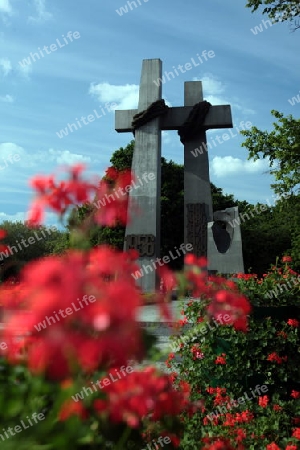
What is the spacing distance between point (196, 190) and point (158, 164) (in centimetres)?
175

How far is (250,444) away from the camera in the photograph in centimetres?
365

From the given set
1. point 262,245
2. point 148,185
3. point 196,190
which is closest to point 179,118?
point 196,190

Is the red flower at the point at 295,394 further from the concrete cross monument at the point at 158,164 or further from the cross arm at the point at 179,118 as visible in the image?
the cross arm at the point at 179,118

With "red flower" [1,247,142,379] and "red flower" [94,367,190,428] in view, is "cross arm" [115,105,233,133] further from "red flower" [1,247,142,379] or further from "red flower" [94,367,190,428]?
"red flower" [1,247,142,379]

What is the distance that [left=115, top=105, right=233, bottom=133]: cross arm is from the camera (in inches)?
691

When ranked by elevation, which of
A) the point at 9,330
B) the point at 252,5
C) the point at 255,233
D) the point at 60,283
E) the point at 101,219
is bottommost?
the point at 9,330

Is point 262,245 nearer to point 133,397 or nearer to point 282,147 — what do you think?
point 282,147

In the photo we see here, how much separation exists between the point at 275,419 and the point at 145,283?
1194cm

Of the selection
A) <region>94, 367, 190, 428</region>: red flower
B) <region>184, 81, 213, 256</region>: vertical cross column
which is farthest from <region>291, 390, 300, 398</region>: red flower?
<region>184, 81, 213, 256</region>: vertical cross column

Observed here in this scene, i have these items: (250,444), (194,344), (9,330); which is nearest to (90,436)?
(9,330)

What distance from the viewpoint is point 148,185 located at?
16.8 m

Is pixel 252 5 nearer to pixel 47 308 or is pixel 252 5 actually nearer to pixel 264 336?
pixel 264 336

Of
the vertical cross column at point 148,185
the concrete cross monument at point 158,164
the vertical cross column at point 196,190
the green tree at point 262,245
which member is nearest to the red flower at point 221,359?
the vertical cross column at point 148,185

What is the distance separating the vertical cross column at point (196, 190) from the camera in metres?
16.7
